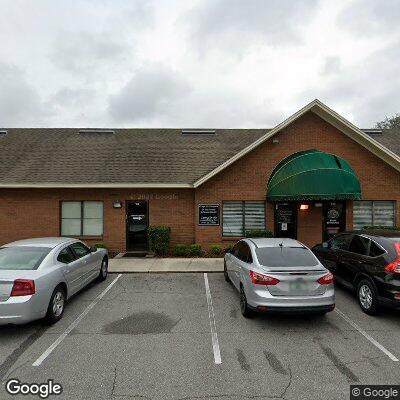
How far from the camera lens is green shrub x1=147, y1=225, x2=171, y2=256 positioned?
13555mm

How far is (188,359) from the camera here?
5.10 metres

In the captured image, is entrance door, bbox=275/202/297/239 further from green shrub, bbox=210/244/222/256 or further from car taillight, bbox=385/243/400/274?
car taillight, bbox=385/243/400/274

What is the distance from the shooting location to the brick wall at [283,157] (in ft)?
45.5

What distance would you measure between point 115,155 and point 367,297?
13.3 metres

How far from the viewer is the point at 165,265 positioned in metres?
11.9

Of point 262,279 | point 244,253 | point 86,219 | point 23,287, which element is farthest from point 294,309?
point 86,219

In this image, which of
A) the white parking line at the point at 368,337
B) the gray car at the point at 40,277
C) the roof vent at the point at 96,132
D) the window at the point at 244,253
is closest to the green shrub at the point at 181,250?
the gray car at the point at 40,277

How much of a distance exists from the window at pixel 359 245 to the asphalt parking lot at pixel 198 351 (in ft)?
4.39

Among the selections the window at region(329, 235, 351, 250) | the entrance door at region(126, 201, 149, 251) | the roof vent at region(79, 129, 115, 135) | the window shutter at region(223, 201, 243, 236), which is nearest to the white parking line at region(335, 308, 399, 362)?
the window at region(329, 235, 351, 250)

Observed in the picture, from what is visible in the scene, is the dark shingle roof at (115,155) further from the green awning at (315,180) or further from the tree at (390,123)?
the tree at (390,123)

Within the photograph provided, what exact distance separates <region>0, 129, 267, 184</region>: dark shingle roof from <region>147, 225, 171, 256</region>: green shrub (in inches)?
89.1

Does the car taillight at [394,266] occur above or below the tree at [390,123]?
below

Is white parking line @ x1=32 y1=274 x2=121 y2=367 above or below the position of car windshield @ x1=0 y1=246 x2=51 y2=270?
below

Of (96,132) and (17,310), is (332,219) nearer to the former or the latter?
(17,310)
